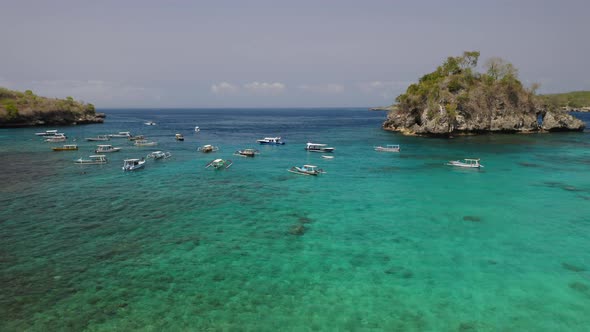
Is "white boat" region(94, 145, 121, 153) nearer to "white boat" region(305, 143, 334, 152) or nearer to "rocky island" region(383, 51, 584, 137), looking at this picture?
"white boat" region(305, 143, 334, 152)

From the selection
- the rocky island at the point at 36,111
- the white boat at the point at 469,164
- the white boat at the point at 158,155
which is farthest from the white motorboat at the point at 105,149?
the rocky island at the point at 36,111

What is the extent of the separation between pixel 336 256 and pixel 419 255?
7.46m

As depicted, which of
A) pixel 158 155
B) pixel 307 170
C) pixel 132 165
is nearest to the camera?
pixel 132 165

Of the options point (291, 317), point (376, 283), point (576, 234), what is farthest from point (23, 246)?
point (576, 234)

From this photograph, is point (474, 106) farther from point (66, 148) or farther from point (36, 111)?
point (36, 111)

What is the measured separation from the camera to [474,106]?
12619 cm

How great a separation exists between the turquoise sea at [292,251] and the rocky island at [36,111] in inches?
4281

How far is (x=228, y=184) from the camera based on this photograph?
185ft

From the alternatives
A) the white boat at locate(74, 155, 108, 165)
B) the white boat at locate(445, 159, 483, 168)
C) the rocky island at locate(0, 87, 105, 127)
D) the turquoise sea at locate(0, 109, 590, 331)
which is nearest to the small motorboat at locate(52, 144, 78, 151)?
the white boat at locate(74, 155, 108, 165)

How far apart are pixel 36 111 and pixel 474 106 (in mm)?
183169

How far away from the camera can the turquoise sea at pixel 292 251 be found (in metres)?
22.3

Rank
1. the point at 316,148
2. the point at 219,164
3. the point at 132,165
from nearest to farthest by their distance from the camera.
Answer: the point at 132,165, the point at 219,164, the point at 316,148

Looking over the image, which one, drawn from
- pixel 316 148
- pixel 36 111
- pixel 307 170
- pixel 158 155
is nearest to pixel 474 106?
pixel 316 148

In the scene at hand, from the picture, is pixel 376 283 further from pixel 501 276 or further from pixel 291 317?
pixel 501 276
